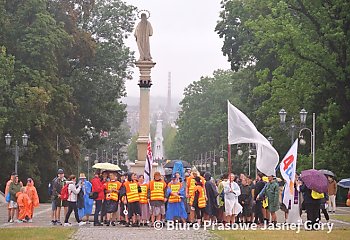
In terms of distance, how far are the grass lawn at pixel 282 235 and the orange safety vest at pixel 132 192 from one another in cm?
405

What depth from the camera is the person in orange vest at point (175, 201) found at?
90.7 feet

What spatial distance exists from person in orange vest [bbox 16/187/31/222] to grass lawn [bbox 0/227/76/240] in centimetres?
492

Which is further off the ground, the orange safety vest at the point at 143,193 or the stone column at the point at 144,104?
the stone column at the point at 144,104

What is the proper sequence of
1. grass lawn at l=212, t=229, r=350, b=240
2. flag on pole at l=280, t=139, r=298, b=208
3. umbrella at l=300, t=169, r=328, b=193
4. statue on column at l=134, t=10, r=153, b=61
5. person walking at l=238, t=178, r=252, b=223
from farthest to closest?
statue on column at l=134, t=10, r=153, b=61 → person walking at l=238, t=178, r=252, b=223 → flag on pole at l=280, t=139, r=298, b=208 → umbrella at l=300, t=169, r=328, b=193 → grass lawn at l=212, t=229, r=350, b=240

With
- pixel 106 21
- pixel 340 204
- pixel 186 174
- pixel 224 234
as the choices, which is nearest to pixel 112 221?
pixel 186 174

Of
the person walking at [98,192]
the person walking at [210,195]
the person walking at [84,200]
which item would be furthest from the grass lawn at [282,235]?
the person walking at [84,200]

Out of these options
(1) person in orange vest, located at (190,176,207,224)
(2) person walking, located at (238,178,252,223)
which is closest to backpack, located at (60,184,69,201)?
(1) person in orange vest, located at (190,176,207,224)

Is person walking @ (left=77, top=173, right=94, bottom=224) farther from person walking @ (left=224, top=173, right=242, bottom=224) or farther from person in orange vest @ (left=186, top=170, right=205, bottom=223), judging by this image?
person walking @ (left=224, top=173, right=242, bottom=224)

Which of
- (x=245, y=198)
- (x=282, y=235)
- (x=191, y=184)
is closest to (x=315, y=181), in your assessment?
(x=282, y=235)

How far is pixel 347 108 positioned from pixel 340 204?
20.1 feet

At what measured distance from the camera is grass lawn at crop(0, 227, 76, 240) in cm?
2224

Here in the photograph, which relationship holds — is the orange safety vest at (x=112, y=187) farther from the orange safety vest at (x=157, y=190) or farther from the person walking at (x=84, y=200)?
the orange safety vest at (x=157, y=190)

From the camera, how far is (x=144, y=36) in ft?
136

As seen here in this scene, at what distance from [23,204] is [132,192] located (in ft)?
15.1
